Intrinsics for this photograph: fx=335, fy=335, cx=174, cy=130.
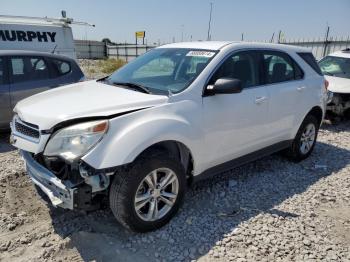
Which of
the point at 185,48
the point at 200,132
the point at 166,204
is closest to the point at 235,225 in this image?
the point at 166,204

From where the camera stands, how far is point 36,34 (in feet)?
33.9

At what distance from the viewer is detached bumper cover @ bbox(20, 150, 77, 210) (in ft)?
8.74

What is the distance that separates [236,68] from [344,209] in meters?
2.09

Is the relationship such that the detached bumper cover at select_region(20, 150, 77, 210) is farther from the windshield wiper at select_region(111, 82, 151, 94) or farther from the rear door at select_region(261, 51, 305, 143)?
the rear door at select_region(261, 51, 305, 143)

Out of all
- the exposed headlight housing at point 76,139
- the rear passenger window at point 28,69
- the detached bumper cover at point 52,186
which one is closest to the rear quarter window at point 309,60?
the exposed headlight housing at point 76,139

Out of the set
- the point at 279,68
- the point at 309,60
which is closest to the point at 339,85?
the point at 309,60

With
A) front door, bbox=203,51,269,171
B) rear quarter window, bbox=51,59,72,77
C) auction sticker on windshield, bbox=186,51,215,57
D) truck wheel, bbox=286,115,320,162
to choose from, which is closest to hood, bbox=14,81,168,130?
front door, bbox=203,51,269,171

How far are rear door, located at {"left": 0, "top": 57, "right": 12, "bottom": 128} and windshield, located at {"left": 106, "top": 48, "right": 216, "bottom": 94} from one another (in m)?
2.62

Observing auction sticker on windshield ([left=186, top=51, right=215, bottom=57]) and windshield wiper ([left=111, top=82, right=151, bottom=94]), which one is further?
auction sticker on windshield ([left=186, top=51, right=215, bottom=57])

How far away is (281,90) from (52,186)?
3.08 m

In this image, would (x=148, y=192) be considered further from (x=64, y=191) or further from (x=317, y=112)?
(x=317, y=112)

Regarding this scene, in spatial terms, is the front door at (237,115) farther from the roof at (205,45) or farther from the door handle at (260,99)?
the roof at (205,45)

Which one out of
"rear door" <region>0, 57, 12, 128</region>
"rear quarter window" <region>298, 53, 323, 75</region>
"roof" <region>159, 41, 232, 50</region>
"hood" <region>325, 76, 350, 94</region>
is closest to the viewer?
"roof" <region>159, 41, 232, 50</region>

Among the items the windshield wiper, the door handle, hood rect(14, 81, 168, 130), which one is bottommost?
the door handle
